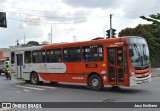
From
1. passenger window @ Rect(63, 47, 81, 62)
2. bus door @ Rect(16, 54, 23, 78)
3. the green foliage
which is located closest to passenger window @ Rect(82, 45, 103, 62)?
passenger window @ Rect(63, 47, 81, 62)

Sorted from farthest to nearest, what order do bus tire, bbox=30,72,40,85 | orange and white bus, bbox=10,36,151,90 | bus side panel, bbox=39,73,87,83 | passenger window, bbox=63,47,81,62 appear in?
bus tire, bbox=30,72,40,85
passenger window, bbox=63,47,81,62
bus side panel, bbox=39,73,87,83
orange and white bus, bbox=10,36,151,90

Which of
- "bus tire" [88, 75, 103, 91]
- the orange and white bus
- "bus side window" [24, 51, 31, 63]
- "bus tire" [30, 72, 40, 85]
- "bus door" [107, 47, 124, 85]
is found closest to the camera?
the orange and white bus

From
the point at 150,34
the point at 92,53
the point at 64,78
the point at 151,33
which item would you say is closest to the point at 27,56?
the point at 64,78

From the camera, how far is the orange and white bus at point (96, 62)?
54.0ft

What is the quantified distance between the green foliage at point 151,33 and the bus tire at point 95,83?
31442 millimetres

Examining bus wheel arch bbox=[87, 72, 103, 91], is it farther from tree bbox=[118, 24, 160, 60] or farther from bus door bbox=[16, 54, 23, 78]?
tree bbox=[118, 24, 160, 60]

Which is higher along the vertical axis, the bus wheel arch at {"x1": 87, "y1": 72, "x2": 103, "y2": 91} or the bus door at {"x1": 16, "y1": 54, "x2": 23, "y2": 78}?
the bus door at {"x1": 16, "y1": 54, "x2": 23, "y2": 78}

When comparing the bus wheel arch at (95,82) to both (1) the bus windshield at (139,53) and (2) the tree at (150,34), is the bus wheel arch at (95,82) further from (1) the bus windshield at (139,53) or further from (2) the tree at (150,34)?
(2) the tree at (150,34)

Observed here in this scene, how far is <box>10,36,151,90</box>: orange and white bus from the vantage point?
16.5 m

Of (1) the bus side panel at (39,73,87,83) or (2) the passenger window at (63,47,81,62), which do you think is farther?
(2) the passenger window at (63,47,81,62)

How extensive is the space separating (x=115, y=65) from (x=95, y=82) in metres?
1.75

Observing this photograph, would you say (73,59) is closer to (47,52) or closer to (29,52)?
(47,52)

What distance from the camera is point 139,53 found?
1689 centimetres

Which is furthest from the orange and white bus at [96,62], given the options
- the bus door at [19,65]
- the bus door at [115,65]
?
the bus door at [19,65]
